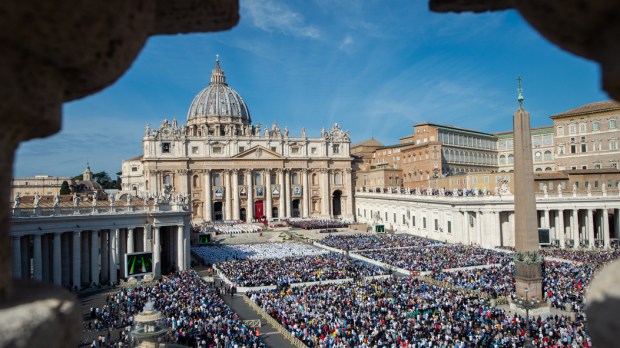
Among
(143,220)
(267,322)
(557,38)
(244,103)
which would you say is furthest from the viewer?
(244,103)

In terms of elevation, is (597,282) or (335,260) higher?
(597,282)

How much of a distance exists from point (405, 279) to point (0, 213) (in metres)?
27.1

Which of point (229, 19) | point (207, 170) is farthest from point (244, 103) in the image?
point (229, 19)

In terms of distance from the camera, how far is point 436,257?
3516cm

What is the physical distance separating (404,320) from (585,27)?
18417mm

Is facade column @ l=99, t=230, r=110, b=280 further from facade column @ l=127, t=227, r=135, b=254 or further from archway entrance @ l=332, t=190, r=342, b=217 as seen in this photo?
archway entrance @ l=332, t=190, r=342, b=217

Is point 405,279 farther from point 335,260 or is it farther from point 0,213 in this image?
point 0,213

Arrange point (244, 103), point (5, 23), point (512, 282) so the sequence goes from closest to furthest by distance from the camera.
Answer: point (5, 23) < point (512, 282) < point (244, 103)

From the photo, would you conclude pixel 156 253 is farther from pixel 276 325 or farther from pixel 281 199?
pixel 281 199

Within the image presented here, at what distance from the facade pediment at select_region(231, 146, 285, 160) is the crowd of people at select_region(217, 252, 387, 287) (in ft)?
124

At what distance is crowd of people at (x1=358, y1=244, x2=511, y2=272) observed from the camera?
32.2 meters

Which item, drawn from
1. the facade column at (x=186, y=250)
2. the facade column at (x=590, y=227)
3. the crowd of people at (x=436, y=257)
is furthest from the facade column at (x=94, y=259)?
the facade column at (x=590, y=227)

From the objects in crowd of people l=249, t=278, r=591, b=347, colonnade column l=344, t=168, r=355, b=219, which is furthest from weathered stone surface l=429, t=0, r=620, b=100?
colonnade column l=344, t=168, r=355, b=219

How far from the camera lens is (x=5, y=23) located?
2.30 metres
